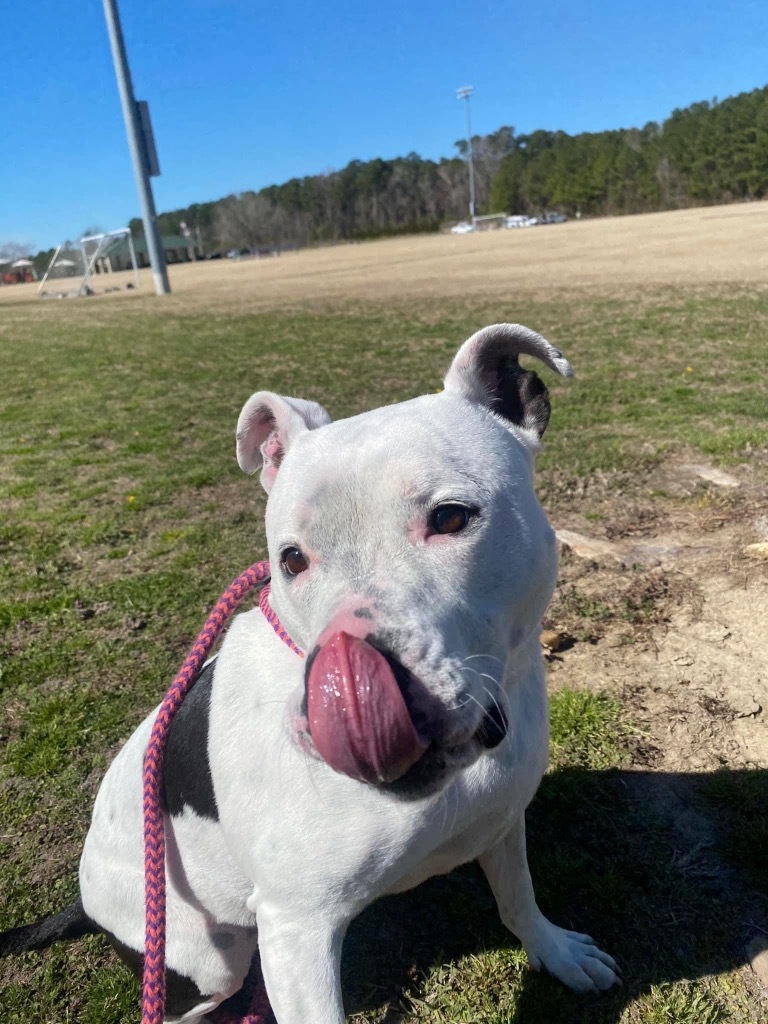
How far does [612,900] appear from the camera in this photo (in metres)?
2.54

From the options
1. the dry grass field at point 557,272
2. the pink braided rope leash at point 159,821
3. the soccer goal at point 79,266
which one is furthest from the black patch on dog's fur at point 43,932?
the soccer goal at point 79,266

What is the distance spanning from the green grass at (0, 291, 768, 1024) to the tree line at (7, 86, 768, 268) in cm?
7242

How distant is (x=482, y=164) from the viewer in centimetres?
11606

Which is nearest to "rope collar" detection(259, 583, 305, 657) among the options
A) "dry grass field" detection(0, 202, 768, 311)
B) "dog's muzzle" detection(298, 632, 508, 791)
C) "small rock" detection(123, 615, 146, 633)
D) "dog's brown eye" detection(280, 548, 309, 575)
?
"dog's brown eye" detection(280, 548, 309, 575)

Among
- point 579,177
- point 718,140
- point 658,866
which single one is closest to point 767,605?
point 658,866

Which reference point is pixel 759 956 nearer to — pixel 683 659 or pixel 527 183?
pixel 683 659

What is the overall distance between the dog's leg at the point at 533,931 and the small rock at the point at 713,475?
4.04 metres

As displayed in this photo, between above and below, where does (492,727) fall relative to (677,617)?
above

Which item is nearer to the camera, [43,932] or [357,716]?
[357,716]

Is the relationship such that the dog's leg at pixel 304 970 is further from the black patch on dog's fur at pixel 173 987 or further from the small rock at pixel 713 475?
the small rock at pixel 713 475

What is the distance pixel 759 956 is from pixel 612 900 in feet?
1.52

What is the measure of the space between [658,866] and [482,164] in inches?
5031

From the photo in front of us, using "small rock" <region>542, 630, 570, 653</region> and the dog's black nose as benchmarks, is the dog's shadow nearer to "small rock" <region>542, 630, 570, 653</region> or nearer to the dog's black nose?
"small rock" <region>542, 630, 570, 653</region>

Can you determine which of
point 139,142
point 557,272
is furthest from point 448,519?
point 139,142
